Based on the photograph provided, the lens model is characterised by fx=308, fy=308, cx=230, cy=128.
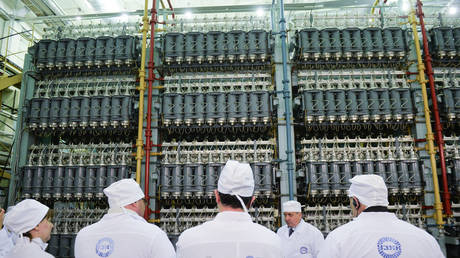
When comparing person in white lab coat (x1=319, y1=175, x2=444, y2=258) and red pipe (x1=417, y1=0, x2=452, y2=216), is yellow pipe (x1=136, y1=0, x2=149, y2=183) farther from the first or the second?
red pipe (x1=417, y1=0, x2=452, y2=216)

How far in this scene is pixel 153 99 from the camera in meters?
8.11

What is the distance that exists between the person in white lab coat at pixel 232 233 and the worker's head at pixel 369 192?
3.30 ft

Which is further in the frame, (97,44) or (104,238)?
(97,44)

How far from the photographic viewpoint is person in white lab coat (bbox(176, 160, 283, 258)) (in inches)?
82.5

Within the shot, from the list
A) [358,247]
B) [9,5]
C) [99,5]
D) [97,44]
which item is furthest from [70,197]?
[99,5]

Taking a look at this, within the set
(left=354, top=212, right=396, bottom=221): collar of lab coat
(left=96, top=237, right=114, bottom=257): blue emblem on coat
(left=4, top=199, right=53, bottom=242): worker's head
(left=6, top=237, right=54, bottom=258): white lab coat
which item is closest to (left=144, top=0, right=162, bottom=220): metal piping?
(left=4, top=199, right=53, bottom=242): worker's head

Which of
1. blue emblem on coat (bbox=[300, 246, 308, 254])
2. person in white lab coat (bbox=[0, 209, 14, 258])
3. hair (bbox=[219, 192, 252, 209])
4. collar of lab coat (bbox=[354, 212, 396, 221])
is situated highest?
hair (bbox=[219, 192, 252, 209])

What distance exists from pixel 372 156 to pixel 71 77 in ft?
27.3

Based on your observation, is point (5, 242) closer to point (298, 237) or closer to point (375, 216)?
point (298, 237)

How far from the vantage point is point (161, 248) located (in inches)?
106

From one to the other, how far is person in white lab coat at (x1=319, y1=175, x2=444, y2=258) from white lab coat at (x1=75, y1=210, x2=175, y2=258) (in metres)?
1.48

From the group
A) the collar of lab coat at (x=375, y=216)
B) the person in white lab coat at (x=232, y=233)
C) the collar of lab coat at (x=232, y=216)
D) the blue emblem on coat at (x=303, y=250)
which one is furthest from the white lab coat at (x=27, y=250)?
the blue emblem on coat at (x=303, y=250)

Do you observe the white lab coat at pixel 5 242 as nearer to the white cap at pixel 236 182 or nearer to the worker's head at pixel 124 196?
the worker's head at pixel 124 196

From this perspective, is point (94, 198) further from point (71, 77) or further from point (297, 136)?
point (297, 136)
